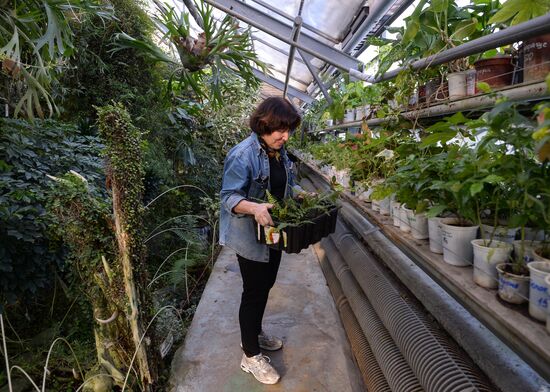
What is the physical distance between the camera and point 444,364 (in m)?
1.23

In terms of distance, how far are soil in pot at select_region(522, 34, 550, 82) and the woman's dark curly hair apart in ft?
3.13

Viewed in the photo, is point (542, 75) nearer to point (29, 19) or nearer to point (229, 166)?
point (229, 166)

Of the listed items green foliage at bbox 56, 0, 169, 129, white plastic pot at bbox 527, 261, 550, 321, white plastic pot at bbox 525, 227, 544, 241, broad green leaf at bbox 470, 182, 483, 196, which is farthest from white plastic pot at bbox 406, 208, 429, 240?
green foliage at bbox 56, 0, 169, 129

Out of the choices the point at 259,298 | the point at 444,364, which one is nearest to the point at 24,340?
the point at 259,298

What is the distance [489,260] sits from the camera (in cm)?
104

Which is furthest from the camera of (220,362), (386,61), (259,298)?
(386,61)

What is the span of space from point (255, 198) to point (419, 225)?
2.61 ft

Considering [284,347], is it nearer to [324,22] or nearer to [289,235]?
[289,235]

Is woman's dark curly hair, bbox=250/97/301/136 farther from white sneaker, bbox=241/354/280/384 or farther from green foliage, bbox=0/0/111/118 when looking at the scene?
green foliage, bbox=0/0/111/118

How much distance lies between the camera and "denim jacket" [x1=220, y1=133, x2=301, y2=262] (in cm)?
167

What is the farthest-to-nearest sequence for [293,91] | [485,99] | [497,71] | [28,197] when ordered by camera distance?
[293,91] → [28,197] → [497,71] → [485,99]

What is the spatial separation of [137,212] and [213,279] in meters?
1.71

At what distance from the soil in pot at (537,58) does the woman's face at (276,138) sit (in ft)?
3.29

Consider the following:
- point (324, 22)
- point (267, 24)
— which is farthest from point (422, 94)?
point (324, 22)
